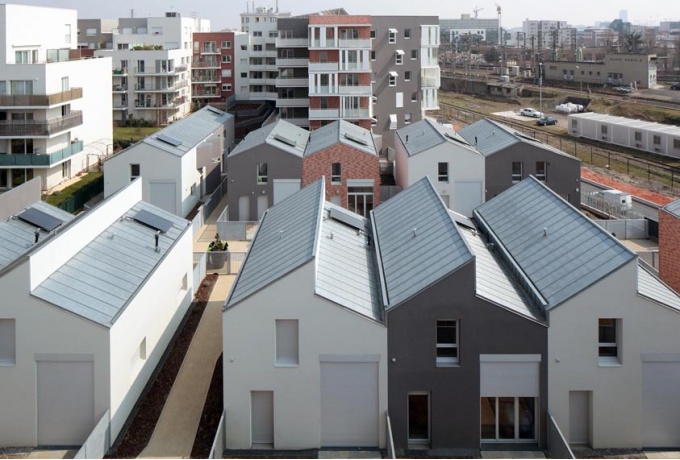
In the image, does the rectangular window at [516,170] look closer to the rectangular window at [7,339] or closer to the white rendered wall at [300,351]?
the white rendered wall at [300,351]

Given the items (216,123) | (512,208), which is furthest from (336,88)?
(512,208)

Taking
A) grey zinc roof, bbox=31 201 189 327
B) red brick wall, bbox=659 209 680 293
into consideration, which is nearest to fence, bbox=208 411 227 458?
grey zinc roof, bbox=31 201 189 327

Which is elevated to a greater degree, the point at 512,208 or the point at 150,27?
the point at 150,27

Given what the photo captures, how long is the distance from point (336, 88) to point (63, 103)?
20074 mm

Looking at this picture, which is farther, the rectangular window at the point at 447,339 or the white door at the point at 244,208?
the white door at the point at 244,208

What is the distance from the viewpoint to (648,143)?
61.1 metres

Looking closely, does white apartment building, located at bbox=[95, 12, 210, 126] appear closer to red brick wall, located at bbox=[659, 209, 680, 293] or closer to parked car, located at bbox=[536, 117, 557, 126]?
parked car, located at bbox=[536, 117, 557, 126]

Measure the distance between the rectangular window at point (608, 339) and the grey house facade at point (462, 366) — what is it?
1.37 metres

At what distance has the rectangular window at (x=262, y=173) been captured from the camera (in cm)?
3806

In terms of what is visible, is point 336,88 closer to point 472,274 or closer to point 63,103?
point 63,103

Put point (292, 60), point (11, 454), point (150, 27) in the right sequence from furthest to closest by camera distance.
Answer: point (150, 27) → point (292, 60) → point (11, 454)

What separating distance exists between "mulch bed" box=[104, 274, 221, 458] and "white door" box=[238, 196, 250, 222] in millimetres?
13608

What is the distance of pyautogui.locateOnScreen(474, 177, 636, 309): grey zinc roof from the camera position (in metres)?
16.5

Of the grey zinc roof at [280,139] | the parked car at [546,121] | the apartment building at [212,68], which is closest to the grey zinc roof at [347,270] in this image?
the grey zinc roof at [280,139]
